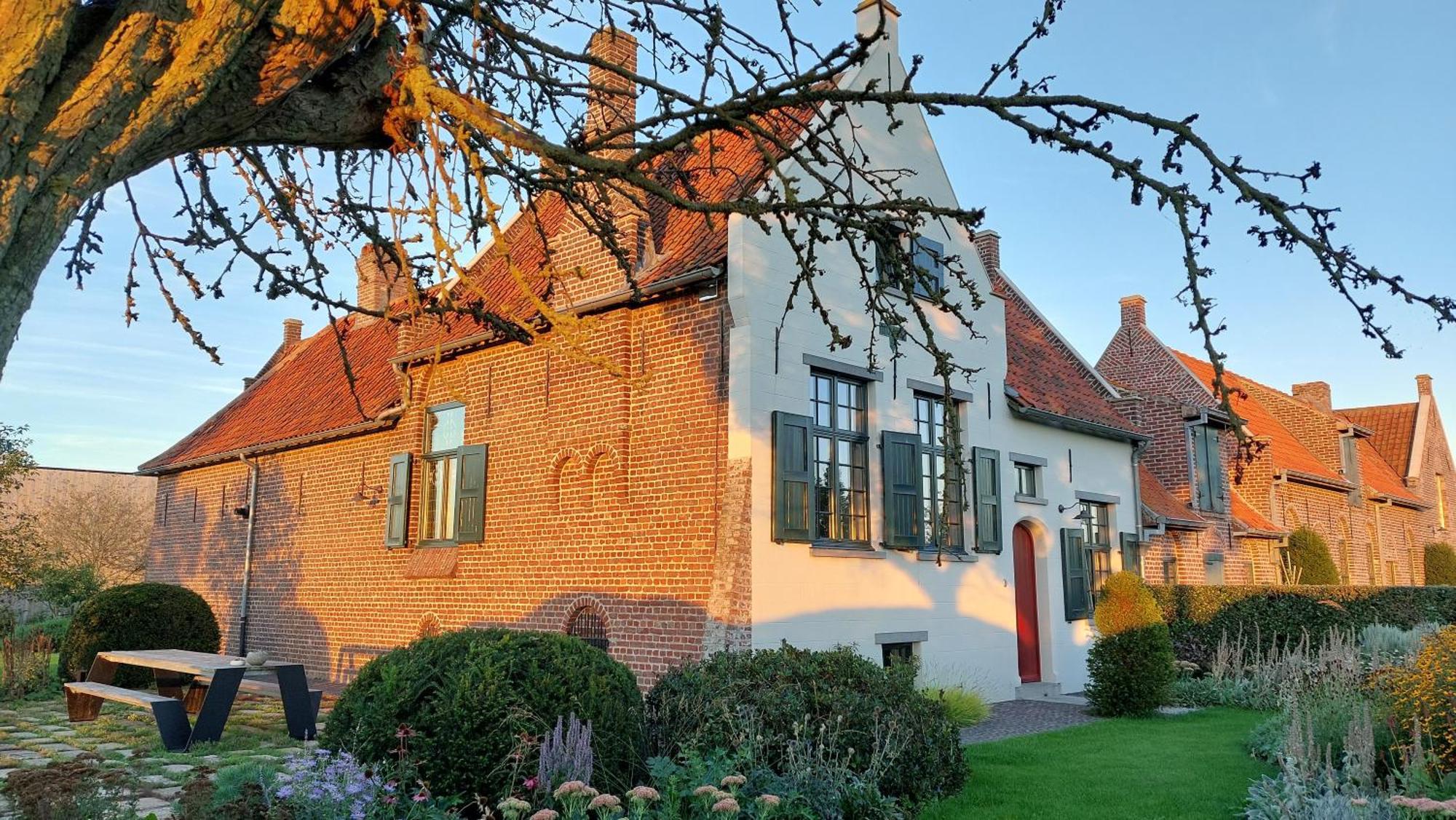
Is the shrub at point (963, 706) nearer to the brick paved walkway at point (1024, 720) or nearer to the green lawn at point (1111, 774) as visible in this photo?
the brick paved walkway at point (1024, 720)

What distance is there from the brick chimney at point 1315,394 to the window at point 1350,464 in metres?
1.88

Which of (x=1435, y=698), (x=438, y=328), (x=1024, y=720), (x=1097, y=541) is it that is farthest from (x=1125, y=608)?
(x=438, y=328)

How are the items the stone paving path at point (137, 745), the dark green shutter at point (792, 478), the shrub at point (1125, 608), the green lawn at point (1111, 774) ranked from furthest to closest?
the shrub at point (1125, 608)
the dark green shutter at point (792, 478)
the green lawn at point (1111, 774)
the stone paving path at point (137, 745)

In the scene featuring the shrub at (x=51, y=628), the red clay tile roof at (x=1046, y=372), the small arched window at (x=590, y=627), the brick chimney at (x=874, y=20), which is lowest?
the shrub at (x=51, y=628)

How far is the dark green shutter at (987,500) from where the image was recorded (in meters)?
12.9

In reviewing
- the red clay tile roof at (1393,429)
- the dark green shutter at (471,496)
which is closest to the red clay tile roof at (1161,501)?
the dark green shutter at (471,496)

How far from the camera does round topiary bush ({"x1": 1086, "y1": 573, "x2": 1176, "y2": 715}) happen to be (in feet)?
39.3

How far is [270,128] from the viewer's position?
165 inches

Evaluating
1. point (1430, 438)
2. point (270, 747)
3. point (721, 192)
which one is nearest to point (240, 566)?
point (270, 747)

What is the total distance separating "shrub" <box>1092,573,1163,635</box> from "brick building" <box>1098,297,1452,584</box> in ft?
6.89

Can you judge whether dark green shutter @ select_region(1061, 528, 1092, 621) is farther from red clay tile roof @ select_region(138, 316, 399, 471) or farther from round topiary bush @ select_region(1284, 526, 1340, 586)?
red clay tile roof @ select_region(138, 316, 399, 471)

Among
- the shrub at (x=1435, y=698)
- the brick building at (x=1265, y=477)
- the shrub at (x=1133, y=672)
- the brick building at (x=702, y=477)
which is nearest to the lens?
the shrub at (x=1435, y=698)

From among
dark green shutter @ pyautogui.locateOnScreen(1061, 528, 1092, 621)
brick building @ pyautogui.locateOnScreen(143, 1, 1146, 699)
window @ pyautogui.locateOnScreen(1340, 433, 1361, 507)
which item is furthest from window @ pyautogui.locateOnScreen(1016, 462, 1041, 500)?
window @ pyautogui.locateOnScreen(1340, 433, 1361, 507)

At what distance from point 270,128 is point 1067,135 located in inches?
128
